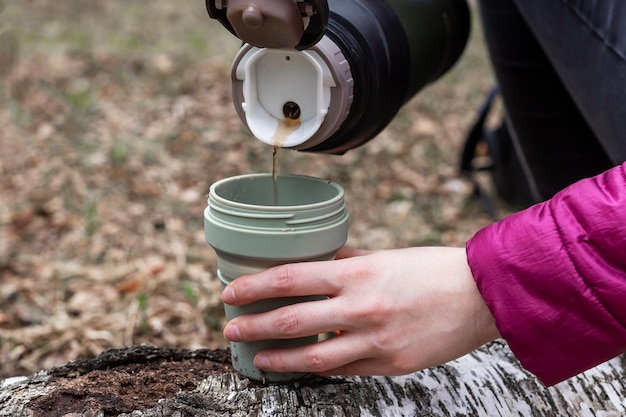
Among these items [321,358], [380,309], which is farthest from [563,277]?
[321,358]

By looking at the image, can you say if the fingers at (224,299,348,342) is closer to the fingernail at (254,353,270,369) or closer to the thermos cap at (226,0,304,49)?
the fingernail at (254,353,270,369)

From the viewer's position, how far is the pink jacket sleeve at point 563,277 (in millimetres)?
786

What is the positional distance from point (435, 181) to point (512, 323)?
2.22 meters

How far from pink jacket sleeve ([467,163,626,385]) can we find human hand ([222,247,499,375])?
1.9 inches

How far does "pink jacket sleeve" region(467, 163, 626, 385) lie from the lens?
79 cm

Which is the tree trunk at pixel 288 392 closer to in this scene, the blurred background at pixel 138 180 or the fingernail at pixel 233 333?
the fingernail at pixel 233 333

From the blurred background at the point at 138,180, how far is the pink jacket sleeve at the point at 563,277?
114cm

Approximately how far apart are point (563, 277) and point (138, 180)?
7.16ft

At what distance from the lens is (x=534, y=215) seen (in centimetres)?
84

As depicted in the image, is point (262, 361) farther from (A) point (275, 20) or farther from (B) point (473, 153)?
(B) point (473, 153)

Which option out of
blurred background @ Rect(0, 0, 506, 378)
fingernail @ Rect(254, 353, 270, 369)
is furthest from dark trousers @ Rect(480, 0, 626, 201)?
fingernail @ Rect(254, 353, 270, 369)

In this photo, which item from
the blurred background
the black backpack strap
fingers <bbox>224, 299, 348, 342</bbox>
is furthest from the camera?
the black backpack strap

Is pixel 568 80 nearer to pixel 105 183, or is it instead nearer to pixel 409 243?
pixel 409 243

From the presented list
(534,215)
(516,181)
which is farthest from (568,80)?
(516,181)
